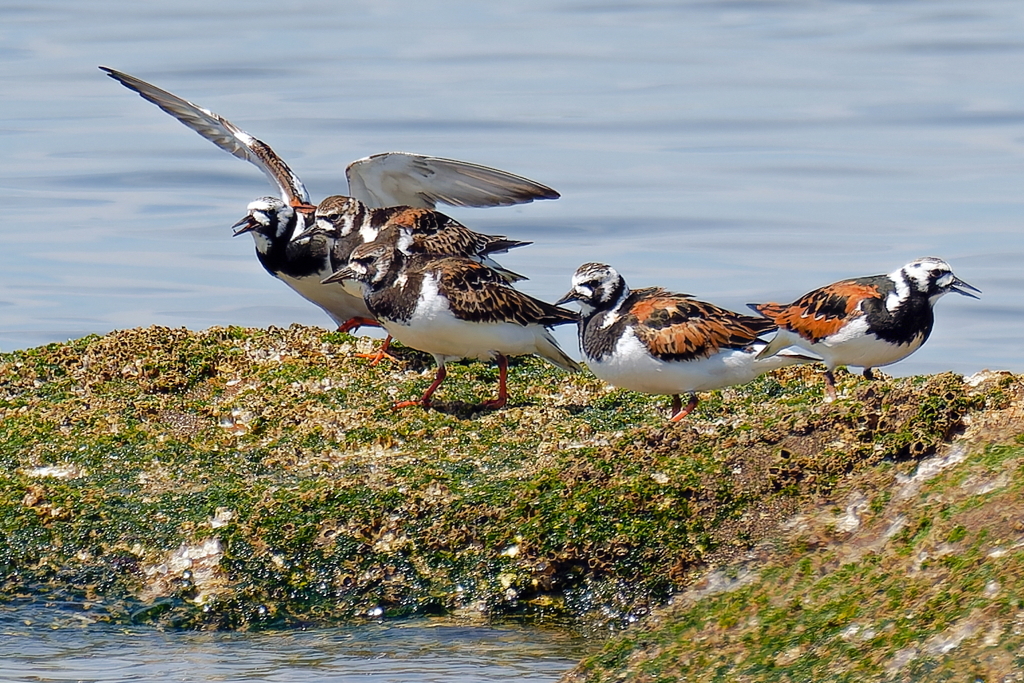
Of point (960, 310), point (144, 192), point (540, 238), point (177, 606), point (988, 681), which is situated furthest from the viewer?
point (144, 192)

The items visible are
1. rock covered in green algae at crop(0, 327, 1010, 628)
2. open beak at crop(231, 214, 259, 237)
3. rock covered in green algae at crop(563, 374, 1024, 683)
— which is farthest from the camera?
open beak at crop(231, 214, 259, 237)

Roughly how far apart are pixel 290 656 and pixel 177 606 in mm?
595

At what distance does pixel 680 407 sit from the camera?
708 centimetres

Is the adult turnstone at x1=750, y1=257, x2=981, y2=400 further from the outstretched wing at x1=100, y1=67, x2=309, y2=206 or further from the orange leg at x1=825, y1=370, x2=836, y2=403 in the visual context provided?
the outstretched wing at x1=100, y1=67, x2=309, y2=206

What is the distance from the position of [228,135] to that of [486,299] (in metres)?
5.96

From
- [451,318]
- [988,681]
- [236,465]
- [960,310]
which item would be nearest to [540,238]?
[960,310]

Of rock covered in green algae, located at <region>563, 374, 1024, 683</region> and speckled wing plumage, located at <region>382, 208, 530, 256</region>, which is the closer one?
rock covered in green algae, located at <region>563, 374, 1024, 683</region>

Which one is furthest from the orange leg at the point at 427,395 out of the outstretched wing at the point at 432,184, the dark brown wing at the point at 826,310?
the outstretched wing at the point at 432,184

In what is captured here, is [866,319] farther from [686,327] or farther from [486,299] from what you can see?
[486,299]

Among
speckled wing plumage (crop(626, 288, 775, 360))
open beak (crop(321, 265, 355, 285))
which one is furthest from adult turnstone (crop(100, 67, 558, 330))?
speckled wing plumage (crop(626, 288, 775, 360))

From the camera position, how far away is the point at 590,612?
5.25 meters

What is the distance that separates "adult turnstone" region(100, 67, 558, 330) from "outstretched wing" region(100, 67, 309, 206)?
1cm

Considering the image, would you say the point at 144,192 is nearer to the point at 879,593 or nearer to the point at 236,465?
the point at 236,465

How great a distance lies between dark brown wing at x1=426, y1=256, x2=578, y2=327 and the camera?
7.50m
